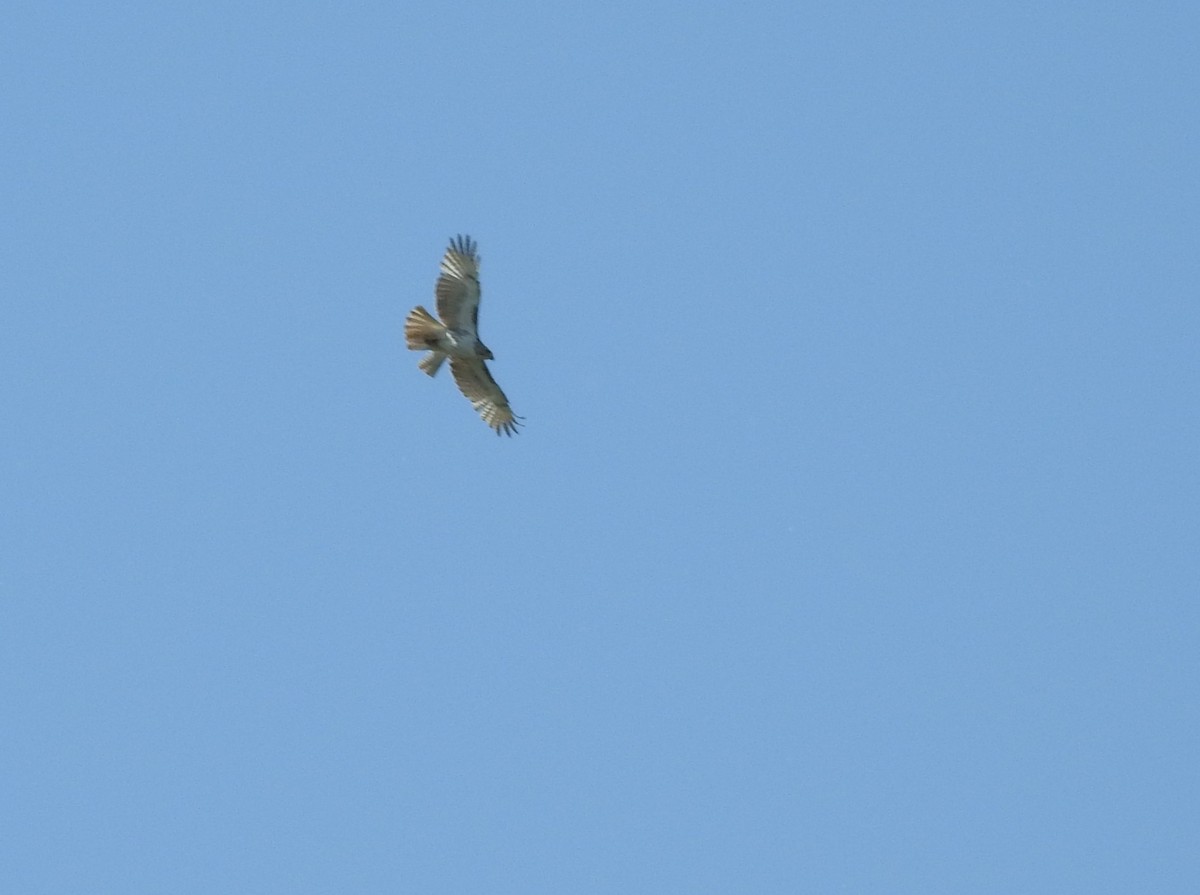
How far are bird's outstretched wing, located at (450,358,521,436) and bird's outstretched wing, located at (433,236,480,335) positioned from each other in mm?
817

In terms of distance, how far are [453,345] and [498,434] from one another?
209 centimetres

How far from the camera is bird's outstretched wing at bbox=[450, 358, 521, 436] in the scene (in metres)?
32.5

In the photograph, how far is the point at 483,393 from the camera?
33.2 metres

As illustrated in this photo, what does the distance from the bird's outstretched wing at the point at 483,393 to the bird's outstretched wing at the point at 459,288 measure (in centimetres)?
82

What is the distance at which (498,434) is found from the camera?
33531 mm

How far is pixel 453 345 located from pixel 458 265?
100cm

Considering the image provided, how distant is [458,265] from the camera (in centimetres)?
3139

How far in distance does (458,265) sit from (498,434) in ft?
9.61

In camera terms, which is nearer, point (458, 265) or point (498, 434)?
point (458, 265)

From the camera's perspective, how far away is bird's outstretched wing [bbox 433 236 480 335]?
31.3m

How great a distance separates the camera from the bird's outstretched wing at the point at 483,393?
107 feet

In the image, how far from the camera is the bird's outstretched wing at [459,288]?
31.3m

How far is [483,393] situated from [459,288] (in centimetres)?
227
